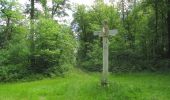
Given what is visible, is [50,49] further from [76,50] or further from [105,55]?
[105,55]

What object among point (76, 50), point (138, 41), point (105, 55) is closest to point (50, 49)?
point (76, 50)

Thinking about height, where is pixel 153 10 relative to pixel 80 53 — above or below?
above

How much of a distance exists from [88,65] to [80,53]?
16.2 meters

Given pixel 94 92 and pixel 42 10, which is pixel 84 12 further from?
pixel 94 92

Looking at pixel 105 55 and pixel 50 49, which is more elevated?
pixel 50 49

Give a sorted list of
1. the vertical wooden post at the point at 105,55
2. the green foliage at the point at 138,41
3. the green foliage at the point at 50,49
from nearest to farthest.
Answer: the vertical wooden post at the point at 105,55 < the green foliage at the point at 50,49 < the green foliage at the point at 138,41

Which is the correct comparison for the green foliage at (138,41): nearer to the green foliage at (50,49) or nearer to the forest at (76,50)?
the forest at (76,50)

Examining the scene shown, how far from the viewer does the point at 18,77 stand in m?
24.8

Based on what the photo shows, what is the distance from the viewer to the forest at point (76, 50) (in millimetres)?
15094

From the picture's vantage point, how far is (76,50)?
115 ft

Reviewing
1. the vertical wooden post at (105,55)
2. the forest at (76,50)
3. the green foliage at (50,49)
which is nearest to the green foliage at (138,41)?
the forest at (76,50)

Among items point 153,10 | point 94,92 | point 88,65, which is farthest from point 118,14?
point 94,92

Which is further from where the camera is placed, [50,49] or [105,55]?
[50,49]

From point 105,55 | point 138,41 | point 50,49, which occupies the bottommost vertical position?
point 105,55
